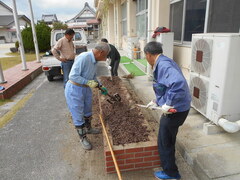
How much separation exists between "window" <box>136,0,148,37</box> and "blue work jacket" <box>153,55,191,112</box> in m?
7.86

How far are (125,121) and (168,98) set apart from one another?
140 cm

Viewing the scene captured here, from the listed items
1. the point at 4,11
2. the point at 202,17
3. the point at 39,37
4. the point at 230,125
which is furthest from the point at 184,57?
the point at 4,11

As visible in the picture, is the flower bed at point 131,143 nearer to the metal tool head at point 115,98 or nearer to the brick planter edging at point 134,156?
the brick planter edging at point 134,156

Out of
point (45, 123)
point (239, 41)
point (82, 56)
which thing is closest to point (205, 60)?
point (239, 41)

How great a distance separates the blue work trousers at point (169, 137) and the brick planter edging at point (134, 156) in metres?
0.18

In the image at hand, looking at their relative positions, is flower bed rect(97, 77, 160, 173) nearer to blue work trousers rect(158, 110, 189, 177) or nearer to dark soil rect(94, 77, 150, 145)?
dark soil rect(94, 77, 150, 145)

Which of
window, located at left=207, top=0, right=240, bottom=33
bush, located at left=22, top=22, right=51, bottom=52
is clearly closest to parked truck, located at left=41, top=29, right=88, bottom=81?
window, located at left=207, top=0, right=240, bottom=33

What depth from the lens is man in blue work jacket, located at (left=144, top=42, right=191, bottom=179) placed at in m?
1.90

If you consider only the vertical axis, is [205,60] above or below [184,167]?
above

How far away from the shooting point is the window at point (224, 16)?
11.7ft

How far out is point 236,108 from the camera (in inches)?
113

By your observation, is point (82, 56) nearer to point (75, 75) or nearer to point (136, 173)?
point (75, 75)

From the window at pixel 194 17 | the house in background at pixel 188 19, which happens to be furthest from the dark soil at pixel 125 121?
the window at pixel 194 17

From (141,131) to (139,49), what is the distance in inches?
306
